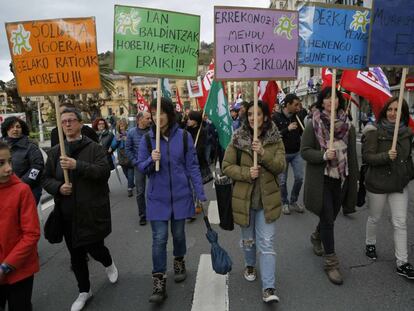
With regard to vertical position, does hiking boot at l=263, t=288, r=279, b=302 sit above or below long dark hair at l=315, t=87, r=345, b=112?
below

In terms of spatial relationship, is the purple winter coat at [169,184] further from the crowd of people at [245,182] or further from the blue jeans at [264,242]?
the blue jeans at [264,242]

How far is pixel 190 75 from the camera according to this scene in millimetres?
3699

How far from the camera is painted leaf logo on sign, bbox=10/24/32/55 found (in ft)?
10.7

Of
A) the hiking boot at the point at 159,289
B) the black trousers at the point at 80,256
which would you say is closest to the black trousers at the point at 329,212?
the hiking boot at the point at 159,289

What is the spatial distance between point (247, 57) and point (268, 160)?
102 centimetres

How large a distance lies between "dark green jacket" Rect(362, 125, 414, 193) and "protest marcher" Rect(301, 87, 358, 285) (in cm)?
24

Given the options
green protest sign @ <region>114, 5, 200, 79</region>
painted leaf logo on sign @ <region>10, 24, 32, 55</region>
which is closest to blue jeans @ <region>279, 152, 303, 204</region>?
green protest sign @ <region>114, 5, 200, 79</region>

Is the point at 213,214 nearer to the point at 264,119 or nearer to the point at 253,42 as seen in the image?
the point at 264,119

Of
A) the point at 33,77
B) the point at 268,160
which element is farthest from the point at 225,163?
the point at 33,77

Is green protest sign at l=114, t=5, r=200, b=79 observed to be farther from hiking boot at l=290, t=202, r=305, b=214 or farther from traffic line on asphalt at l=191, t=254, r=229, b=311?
hiking boot at l=290, t=202, r=305, b=214

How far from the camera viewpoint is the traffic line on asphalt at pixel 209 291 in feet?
10.9

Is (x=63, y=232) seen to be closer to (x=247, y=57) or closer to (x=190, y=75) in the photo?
(x=190, y=75)

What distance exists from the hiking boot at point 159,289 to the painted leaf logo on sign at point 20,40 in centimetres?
247

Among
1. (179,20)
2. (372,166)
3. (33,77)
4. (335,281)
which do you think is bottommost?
(335,281)
